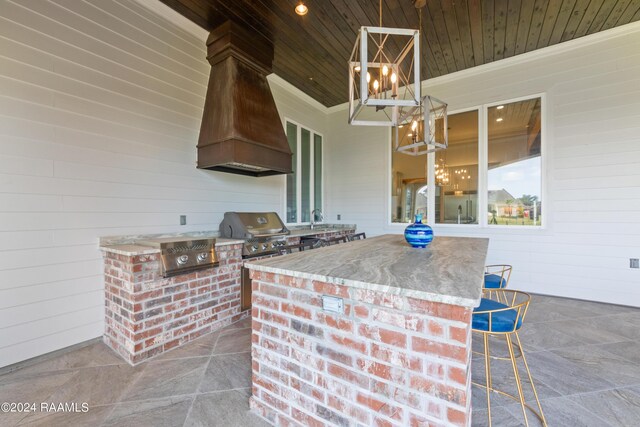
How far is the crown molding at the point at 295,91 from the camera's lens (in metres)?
4.26

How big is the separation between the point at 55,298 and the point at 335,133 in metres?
4.84

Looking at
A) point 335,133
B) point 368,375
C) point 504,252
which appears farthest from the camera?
point 335,133

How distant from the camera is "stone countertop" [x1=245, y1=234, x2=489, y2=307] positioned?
1.05 metres

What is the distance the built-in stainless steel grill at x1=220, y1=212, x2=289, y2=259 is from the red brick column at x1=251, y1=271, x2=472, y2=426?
160 cm

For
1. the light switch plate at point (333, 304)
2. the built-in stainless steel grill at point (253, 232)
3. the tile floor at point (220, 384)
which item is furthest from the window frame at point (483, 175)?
the light switch plate at point (333, 304)

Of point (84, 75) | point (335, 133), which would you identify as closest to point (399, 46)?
point (335, 133)

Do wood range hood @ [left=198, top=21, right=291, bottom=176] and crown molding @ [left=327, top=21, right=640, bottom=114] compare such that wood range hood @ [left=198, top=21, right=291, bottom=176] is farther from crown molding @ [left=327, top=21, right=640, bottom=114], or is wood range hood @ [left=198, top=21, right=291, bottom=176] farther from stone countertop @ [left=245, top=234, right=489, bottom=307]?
crown molding @ [left=327, top=21, right=640, bottom=114]

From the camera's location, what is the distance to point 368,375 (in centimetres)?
118

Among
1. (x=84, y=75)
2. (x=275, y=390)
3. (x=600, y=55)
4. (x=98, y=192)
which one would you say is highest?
(x=600, y=55)

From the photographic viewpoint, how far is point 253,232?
124 inches

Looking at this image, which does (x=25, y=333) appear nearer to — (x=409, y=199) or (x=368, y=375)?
(x=368, y=375)

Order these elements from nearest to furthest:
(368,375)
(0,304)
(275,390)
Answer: (368,375)
(275,390)
(0,304)

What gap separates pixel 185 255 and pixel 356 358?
1801 mm

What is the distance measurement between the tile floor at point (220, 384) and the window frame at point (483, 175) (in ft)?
5.71
